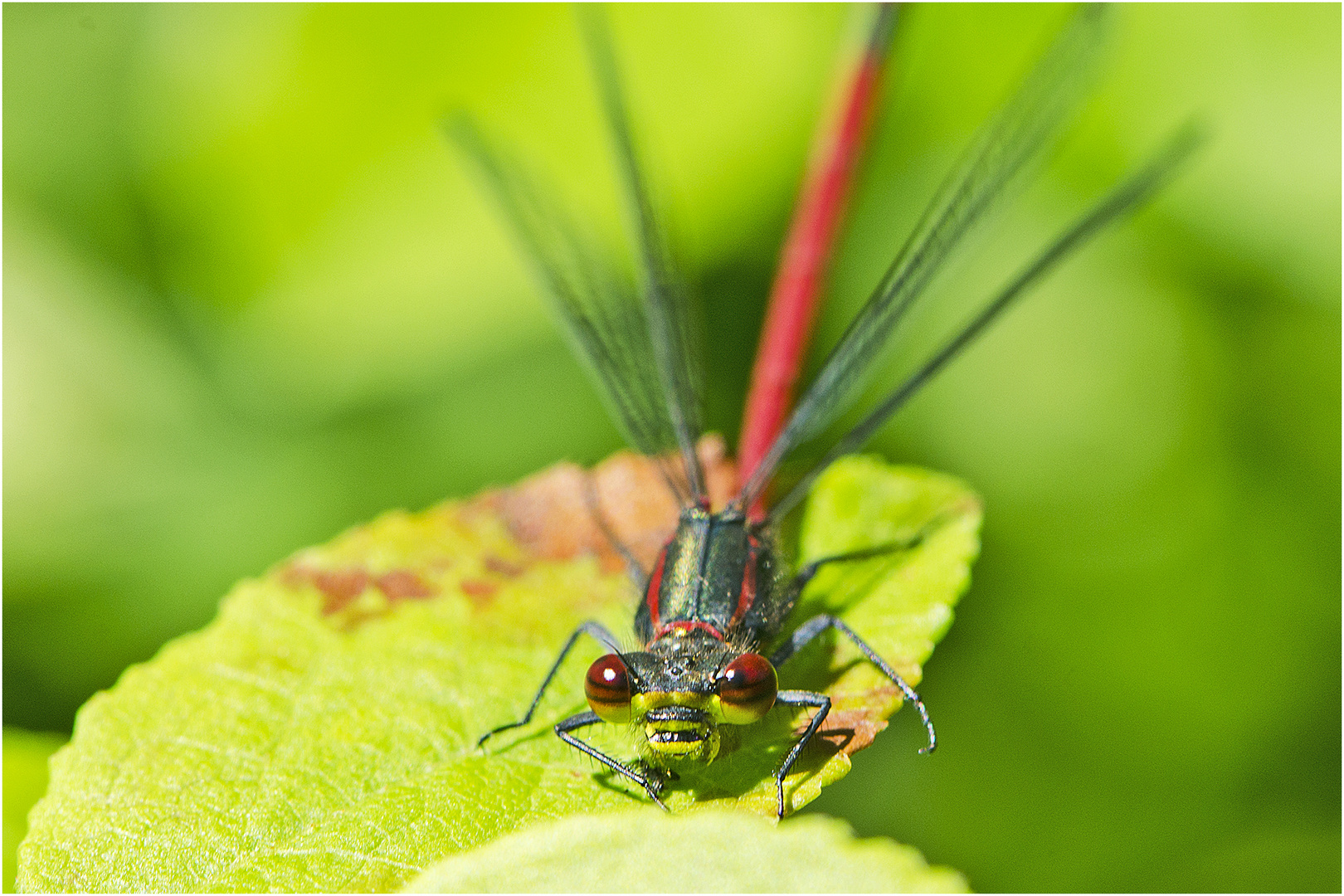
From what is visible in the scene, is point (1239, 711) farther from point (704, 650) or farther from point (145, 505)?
point (145, 505)

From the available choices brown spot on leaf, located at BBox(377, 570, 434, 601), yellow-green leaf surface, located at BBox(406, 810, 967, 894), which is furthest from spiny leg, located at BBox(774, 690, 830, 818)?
brown spot on leaf, located at BBox(377, 570, 434, 601)

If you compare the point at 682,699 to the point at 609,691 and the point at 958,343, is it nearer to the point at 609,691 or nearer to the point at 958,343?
the point at 609,691

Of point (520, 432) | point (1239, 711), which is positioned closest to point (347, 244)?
point (520, 432)

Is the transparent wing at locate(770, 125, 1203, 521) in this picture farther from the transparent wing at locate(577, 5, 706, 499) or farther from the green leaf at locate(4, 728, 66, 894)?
the green leaf at locate(4, 728, 66, 894)

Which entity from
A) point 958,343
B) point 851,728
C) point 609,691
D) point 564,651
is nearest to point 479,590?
point 564,651

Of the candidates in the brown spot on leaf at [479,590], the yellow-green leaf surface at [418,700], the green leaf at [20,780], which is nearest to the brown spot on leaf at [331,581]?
the yellow-green leaf surface at [418,700]

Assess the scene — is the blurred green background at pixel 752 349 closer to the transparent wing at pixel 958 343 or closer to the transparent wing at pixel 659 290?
the transparent wing at pixel 659 290

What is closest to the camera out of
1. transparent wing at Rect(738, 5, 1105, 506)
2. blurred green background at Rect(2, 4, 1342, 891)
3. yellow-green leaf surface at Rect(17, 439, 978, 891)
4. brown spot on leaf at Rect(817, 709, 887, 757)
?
yellow-green leaf surface at Rect(17, 439, 978, 891)
